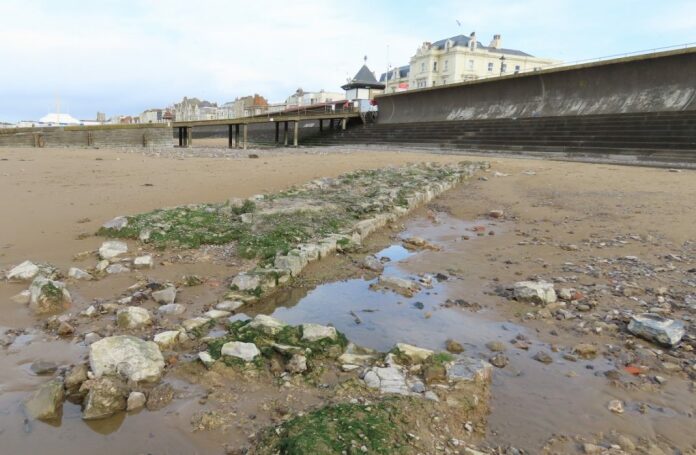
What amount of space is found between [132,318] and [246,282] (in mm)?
1176

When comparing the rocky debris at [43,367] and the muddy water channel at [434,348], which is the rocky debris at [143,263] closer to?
the muddy water channel at [434,348]

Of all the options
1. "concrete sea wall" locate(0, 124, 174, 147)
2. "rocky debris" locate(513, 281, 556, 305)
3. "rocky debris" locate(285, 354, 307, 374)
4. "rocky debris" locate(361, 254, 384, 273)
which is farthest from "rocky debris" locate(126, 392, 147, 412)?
"concrete sea wall" locate(0, 124, 174, 147)

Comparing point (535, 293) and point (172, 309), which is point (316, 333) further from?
point (535, 293)

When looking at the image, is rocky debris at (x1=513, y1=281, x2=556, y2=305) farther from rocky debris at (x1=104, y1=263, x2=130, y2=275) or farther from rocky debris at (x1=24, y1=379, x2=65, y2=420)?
rocky debris at (x1=104, y1=263, x2=130, y2=275)

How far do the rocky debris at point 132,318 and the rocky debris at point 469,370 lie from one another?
7.65 feet

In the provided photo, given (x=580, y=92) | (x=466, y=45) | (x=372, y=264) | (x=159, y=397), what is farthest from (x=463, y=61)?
(x=159, y=397)

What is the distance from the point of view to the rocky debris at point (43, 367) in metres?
2.96

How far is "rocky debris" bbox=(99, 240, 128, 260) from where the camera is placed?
5293 millimetres

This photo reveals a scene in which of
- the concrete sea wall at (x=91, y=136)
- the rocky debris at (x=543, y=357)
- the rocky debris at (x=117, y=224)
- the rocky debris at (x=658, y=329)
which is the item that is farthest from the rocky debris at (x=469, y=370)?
the concrete sea wall at (x=91, y=136)

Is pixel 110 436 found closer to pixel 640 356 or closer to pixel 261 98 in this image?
pixel 640 356

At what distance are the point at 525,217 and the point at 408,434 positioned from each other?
6795mm

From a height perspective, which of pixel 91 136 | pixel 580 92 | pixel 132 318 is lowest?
pixel 132 318

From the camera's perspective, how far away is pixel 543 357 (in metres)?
3.39

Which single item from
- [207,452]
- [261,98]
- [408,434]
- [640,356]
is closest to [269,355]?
[207,452]
